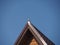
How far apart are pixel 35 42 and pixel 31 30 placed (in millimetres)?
798

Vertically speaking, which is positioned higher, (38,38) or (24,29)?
(24,29)

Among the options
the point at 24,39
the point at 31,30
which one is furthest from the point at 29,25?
the point at 24,39

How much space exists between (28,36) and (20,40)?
0.57 metres

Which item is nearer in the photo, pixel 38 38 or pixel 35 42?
pixel 38 38

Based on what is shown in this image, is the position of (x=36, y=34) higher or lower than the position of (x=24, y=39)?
lower

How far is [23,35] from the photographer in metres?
9.27

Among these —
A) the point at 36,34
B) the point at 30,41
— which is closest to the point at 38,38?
the point at 36,34

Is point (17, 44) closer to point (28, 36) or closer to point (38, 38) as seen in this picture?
point (28, 36)

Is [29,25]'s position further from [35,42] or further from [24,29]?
[35,42]

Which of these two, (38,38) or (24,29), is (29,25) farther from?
(38,38)

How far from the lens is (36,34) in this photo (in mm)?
8648

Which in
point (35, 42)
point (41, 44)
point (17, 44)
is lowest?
point (41, 44)

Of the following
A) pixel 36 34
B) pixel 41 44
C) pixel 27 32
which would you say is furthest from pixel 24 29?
pixel 41 44

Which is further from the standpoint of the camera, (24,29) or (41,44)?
(24,29)
